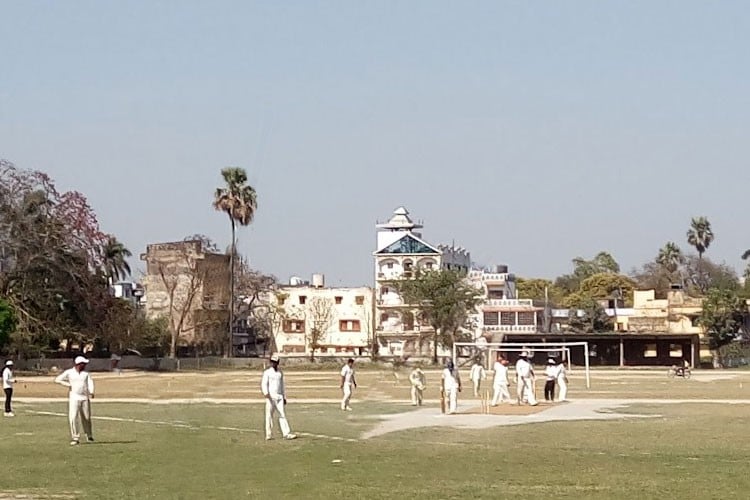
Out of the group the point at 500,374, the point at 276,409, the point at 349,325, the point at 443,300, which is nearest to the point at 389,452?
the point at 276,409

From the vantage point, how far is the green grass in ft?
58.7

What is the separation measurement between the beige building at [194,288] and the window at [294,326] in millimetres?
6700

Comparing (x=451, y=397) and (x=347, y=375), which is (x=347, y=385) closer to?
(x=347, y=375)

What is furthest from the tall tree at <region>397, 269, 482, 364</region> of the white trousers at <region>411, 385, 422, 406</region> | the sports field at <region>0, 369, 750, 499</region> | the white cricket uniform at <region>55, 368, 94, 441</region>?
the white cricket uniform at <region>55, 368, 94, 441</region>

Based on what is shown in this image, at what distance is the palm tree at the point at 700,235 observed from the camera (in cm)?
15288

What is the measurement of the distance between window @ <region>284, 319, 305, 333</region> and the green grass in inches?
3405

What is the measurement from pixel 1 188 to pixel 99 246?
864 centimetres

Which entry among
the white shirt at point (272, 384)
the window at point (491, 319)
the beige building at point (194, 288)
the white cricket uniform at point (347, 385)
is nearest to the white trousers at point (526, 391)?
the white cricket uniform at point (347, 385)

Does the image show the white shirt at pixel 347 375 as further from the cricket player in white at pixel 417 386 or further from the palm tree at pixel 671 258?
the palm tree at pixel 671 258

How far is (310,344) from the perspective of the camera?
118688 mm

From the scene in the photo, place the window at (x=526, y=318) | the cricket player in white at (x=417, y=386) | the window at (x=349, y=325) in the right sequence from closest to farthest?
the cricket player in white at (x=417, y=386)
the window at (x=526, y=318)
the window at (x=349, y=325)

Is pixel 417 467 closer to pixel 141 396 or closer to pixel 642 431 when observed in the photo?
pixel 642 431

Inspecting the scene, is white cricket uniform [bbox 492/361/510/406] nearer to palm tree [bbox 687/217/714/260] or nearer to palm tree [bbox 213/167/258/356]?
palm tree [bbox 213/167/258/356]

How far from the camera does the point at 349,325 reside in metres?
121
